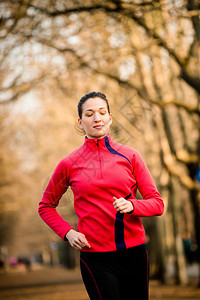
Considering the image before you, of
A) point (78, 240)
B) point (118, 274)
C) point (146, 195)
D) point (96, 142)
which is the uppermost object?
point (96, 142)

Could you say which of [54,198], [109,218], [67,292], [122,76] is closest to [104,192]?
[109,218]

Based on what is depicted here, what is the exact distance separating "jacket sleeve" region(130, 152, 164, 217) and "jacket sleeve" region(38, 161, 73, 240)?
446mm

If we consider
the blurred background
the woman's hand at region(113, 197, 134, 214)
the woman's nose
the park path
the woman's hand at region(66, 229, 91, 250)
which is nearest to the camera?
the woman's hand at region(113, 197, 134, 214)

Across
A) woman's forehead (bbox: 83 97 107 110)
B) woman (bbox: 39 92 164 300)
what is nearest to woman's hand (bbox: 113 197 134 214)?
woman (bbox: 39 92 164 300)

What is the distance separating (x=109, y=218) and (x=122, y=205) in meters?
0.21

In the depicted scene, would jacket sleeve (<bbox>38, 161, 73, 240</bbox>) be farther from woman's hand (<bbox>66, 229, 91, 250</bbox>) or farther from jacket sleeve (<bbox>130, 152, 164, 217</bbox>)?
jacket sleeve (<bbox>130, 152, 164, 217</bbox>)

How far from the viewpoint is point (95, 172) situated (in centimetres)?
328

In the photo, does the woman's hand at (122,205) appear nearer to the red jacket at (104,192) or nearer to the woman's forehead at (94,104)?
the red jacket at (104,192)

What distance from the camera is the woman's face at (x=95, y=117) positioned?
3.39m

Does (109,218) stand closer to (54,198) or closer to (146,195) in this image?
(146,195)

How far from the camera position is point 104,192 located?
3.22m

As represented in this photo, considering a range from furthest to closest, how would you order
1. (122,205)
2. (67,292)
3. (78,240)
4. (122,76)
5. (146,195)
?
(67,292)
(122,76)
(146,195)
(78,240)
(122,205)

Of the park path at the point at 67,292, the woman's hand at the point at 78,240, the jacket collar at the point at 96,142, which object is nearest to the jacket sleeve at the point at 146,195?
the jacket collar at the point at 96,142

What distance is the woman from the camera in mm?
3180
